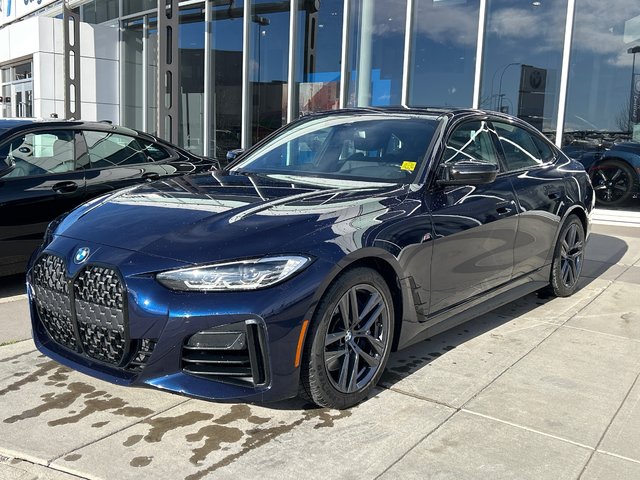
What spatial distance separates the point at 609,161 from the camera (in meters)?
9.47

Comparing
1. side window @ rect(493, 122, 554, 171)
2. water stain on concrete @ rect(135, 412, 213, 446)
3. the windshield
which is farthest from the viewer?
side window @ rect(493, 122, 554, 171)

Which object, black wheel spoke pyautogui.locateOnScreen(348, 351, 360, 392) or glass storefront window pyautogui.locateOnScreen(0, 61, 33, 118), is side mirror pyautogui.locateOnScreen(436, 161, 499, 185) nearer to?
black wheel spoke pyautogui.locateOnScreen(348, 351, 360, 392)

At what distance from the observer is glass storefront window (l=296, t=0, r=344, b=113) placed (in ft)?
41.5

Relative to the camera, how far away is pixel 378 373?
332cm

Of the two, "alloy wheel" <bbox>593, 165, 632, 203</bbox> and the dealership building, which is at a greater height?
the dealership building

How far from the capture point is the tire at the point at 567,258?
17.2 feet

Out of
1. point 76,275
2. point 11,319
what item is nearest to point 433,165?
point 76,275

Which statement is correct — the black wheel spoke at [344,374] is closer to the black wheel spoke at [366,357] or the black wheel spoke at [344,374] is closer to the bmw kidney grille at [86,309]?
the black wheel spoke at [366,357]

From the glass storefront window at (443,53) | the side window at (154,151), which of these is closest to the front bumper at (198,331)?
the side window at (154,151)

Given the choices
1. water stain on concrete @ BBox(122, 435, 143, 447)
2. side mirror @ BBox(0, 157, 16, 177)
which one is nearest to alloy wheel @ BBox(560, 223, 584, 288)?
water stain on concrete @ BBox(122, 435, 143, 447)

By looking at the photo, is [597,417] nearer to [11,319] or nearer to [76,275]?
[76,275]

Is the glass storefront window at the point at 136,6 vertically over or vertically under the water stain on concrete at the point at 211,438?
over

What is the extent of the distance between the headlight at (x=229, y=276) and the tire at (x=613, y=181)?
323 inches

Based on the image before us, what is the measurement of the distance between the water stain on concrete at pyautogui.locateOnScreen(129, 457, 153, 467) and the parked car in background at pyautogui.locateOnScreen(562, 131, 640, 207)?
864cm
